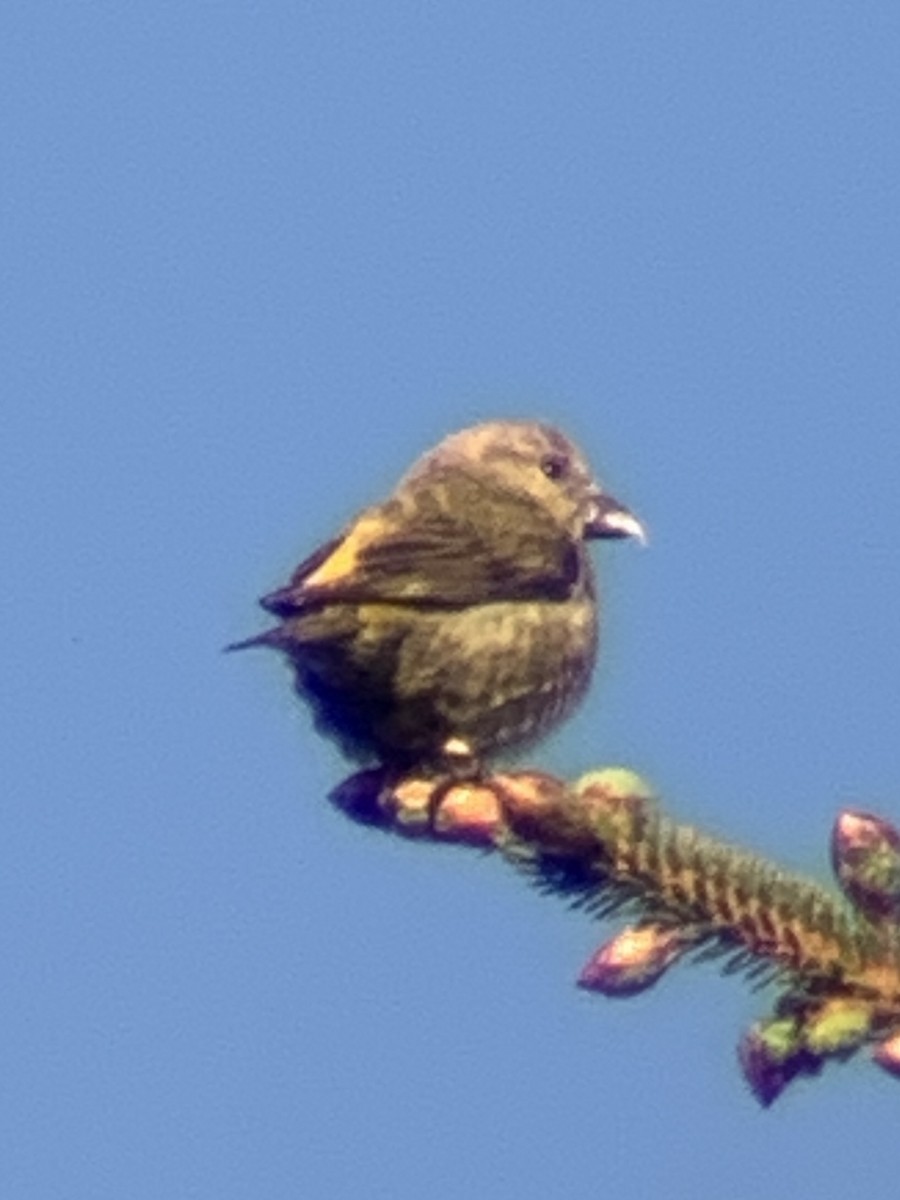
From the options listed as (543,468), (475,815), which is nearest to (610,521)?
(543,468)

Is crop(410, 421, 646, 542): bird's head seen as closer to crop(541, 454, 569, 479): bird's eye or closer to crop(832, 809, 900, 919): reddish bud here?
crop(541, 454, 569, 479): bird's eye

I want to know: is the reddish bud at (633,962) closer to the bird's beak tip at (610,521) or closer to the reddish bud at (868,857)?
the reddish bud at (868,857)

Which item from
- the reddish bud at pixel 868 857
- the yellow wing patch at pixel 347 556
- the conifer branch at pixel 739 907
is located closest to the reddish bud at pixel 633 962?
the conifer branch at pixel 739 907

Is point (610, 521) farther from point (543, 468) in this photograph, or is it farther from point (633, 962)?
point (633, 962)

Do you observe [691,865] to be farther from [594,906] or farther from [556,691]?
[556,691]

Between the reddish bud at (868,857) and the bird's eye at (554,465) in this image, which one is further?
the bird's eye at (554,465)

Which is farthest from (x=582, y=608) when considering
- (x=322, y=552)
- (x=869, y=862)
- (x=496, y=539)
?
(x=869, y=862)
